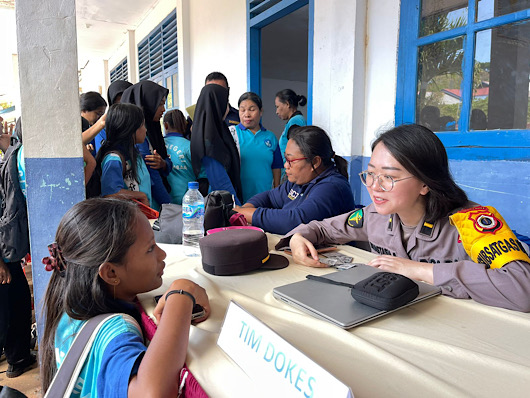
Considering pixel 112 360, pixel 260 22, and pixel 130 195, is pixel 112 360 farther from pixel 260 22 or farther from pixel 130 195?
pixel 260 22

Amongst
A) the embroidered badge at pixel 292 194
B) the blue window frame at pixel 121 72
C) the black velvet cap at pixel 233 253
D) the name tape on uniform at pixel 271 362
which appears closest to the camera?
the name tape on uniform at pixel 271 362

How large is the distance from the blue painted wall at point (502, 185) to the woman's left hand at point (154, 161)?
6.16ft

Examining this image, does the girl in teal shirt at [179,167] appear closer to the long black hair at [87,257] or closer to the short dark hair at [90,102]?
the short dark hair at [90,102]

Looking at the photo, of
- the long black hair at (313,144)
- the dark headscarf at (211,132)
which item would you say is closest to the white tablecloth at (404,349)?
the long black hair at (313,144)

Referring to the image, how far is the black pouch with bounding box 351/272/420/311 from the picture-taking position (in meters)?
0.84

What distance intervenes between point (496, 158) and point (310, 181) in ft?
3.39

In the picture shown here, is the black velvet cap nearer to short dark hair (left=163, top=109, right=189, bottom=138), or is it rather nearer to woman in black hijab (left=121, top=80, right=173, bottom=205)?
woman in black hijab (left=121, top=80, right=173, bottom=205)

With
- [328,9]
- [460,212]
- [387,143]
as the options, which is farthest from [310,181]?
[328,9]

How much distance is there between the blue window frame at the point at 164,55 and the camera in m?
6.21

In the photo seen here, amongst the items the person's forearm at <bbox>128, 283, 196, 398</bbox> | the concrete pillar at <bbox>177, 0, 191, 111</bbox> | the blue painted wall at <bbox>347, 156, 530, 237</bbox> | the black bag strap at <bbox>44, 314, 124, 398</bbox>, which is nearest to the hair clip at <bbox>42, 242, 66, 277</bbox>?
the black bag strap at <bbox>44, 314, 124, 398</bbox>

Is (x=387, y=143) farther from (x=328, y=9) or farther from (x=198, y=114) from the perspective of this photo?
(x=328, y=9)

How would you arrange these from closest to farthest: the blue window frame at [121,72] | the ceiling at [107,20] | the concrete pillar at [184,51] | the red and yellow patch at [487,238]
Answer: the red and yellow patch at [487,238] < the concrete pillar at [184,51] < the ceiling at [107,20] < the blue window frame at [121,72]

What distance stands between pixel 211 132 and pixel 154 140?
0.48 m

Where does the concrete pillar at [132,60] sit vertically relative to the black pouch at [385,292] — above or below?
above
